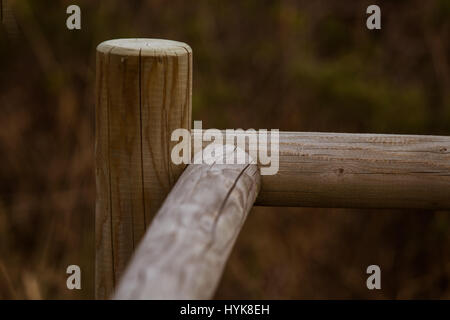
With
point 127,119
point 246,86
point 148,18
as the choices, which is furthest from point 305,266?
point 127,119

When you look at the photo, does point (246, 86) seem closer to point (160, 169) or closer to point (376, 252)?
point (376, 252)

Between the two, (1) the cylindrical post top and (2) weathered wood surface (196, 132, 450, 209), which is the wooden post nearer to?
(1) the cylindrical post top

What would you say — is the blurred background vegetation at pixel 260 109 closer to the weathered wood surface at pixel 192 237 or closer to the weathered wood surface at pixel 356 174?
the weathered wood surface at pixel 356 174

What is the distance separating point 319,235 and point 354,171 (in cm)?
199

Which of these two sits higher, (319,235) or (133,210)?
(133,210)

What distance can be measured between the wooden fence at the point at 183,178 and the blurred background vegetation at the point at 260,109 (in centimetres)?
195

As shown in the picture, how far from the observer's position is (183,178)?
3.66 ft

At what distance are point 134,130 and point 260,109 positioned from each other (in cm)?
237

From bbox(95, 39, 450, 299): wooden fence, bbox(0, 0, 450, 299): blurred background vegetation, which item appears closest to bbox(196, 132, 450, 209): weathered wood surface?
bbox(95, 39, 450, 299): wooden fence

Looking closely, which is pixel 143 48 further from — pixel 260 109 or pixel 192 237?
pixel 260 109

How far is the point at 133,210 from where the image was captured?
119 cm

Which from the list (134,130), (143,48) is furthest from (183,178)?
(143,48)
